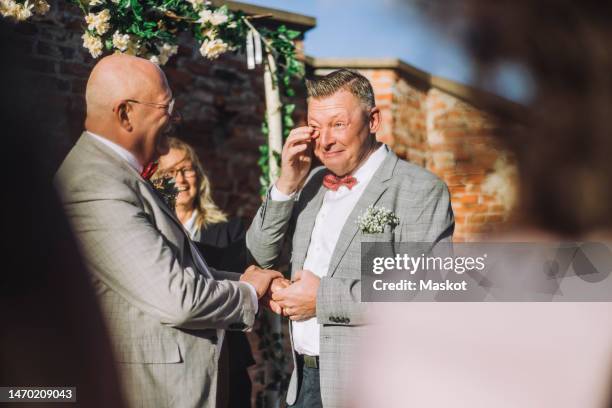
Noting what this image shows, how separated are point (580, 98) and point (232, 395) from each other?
3356 mm

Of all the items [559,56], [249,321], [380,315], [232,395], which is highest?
[559,56]

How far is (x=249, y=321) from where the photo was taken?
2418 mm

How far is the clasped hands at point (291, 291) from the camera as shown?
8.73ft

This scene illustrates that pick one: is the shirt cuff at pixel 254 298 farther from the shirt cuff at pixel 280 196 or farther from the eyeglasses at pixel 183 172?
the eyeglasses at pixel 183 172

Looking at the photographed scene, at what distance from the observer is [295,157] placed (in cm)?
288

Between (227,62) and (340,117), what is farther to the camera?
(227,62)

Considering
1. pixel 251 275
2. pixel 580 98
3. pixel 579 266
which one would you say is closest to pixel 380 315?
pixel 579 266

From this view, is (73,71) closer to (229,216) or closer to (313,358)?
(229,216)

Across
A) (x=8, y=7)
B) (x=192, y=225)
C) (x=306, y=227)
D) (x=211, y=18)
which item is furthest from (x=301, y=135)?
(x=8, y=7)

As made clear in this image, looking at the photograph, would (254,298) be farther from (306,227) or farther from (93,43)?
(93,43)

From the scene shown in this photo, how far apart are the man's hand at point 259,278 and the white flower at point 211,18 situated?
4.95ft

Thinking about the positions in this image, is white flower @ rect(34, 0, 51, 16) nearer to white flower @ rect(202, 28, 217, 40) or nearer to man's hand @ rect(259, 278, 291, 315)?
white flower @ rect(202, 28, 217, 40)

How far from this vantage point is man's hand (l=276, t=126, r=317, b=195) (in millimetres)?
2854

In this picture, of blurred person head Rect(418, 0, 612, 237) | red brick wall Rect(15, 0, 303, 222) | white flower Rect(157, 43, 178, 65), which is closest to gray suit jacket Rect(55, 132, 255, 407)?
white flower Rect(157, 43, 178, 65)
